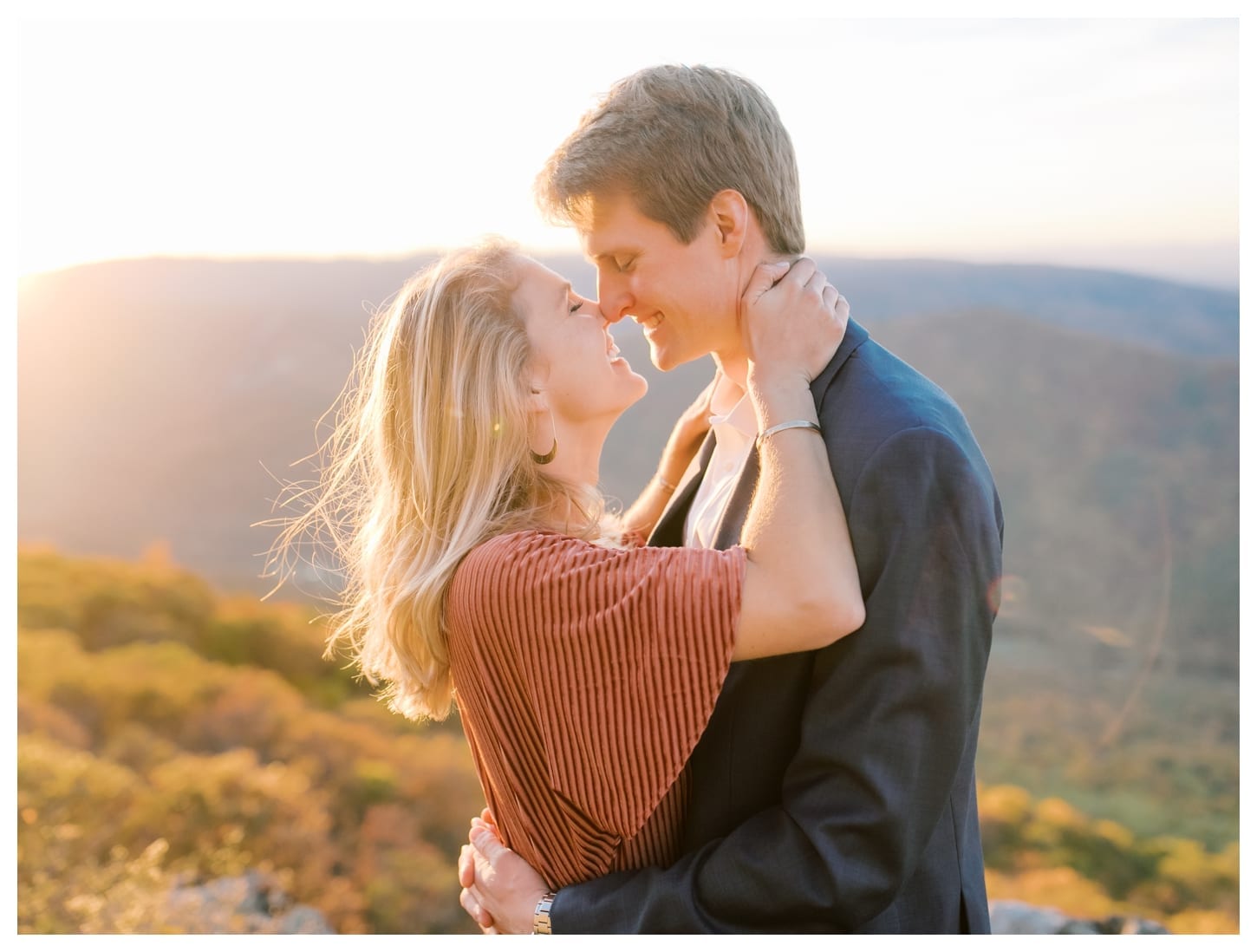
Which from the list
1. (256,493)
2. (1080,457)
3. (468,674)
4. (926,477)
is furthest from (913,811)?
(1080,457)

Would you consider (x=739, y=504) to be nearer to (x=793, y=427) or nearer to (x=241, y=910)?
(x=793, y=427)

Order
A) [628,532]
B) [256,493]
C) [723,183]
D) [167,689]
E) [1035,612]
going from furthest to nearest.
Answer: [1035,612] < [256,493] < [167,689] < [628,532] < [723,183]

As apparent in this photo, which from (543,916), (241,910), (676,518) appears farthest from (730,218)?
(241,910)

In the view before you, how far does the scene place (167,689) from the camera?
6.23 meters

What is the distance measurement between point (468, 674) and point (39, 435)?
7.44m

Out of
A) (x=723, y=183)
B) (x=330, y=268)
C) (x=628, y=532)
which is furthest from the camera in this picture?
(x=330, y=268)

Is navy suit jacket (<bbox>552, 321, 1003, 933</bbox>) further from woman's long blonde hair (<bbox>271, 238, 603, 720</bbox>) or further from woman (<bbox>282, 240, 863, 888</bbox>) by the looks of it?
woman's long blonde hair (<bbox>271, 238, 603, 720</bbox>)

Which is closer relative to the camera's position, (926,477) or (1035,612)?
(926,477)

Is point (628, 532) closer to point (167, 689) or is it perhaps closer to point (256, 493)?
point (167, 689)

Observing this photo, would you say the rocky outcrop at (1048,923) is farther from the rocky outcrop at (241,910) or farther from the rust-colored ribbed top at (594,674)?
the rust-colored ribbed top at (594,674)

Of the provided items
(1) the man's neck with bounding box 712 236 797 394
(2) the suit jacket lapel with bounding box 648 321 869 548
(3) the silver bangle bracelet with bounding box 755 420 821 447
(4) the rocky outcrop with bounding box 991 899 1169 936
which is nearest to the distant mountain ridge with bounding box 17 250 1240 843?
(4) the rocky outcrop with bounding box 991 899 1169 936

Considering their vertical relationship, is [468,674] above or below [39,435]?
above

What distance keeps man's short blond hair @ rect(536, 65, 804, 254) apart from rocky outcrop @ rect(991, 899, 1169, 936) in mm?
4481

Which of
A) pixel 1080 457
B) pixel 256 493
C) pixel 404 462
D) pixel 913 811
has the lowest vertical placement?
pixel 1080 457
